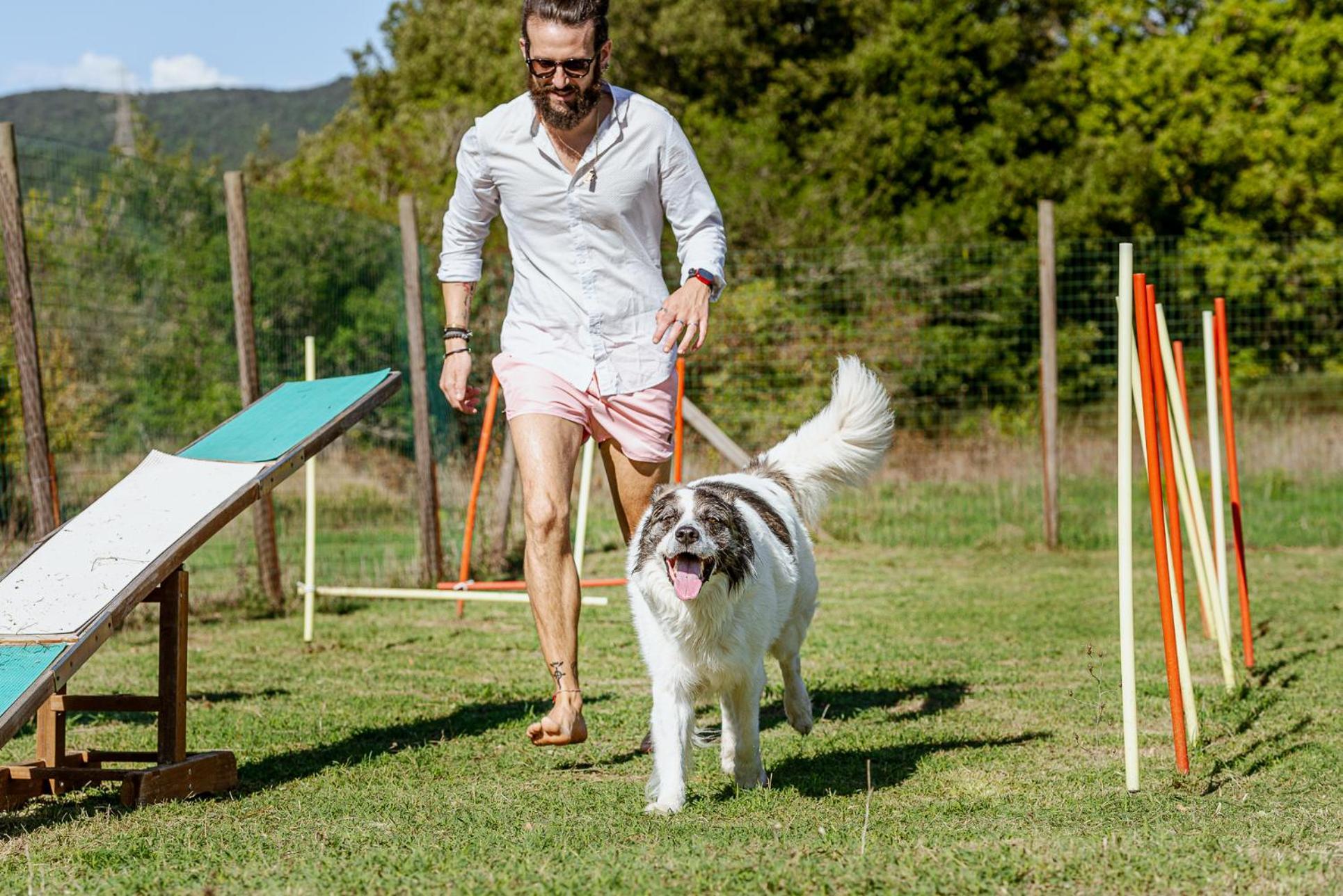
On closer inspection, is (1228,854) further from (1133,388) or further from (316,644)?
(316,644)

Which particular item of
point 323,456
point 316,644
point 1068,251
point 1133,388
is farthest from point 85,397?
point 1068,251

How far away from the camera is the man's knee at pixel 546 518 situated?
477cm

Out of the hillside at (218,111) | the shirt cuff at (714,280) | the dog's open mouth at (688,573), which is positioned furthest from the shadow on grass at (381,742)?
the hillside at (218,111)

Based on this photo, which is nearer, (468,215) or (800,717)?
(468,215)

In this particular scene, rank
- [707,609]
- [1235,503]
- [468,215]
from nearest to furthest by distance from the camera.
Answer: [707,609] → [468,215] → [1235,503]

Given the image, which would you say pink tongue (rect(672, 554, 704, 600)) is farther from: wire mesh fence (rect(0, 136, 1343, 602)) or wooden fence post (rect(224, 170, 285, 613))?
wooden fence post (rect(224, 170, 285, 613))

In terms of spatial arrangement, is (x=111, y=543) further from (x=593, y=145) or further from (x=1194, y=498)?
(x=1194, y=498)

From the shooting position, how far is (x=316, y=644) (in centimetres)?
787

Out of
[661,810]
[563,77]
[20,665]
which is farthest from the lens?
[563,77]

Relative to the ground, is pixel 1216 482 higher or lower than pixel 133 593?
higher

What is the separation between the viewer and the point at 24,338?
7312 millimetres

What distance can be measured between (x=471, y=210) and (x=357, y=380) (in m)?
0.80

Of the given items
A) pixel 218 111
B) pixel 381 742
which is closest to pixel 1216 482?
pixel 381 742

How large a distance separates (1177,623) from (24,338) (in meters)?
5.85
